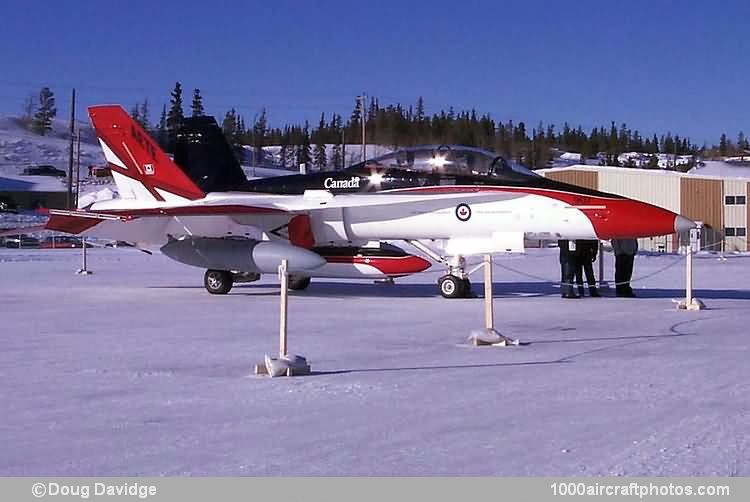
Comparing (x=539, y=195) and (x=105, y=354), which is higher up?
(x=539, y=195)

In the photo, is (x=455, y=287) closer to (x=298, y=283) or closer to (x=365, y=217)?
(x=365, y=217)

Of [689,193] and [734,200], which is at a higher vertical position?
[689,193]

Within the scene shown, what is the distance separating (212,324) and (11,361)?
3.33m

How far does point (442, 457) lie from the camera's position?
186 inches

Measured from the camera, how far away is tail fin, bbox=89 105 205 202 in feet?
57.8

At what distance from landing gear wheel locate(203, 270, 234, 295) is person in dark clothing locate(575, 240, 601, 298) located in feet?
20.0

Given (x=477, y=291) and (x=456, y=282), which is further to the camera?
(x=477, y=291)

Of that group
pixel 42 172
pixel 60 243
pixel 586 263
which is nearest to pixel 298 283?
pixel 586 263

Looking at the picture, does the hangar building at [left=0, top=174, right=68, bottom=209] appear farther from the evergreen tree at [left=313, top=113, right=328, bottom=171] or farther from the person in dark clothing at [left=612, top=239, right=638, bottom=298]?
the person in dark clothing at [left=612, top=239, right=638, bottom=298]

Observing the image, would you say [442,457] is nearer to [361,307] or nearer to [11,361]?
[11,361]

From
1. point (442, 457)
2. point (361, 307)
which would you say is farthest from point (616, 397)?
point (361, 307)

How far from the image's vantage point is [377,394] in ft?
21.1

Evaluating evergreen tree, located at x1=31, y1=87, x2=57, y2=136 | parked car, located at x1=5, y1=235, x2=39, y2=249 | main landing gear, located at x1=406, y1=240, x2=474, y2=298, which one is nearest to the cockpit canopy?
main landing gear, located at x1=406, y1=240, x2=474, y2=298

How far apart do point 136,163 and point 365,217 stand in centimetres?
500
